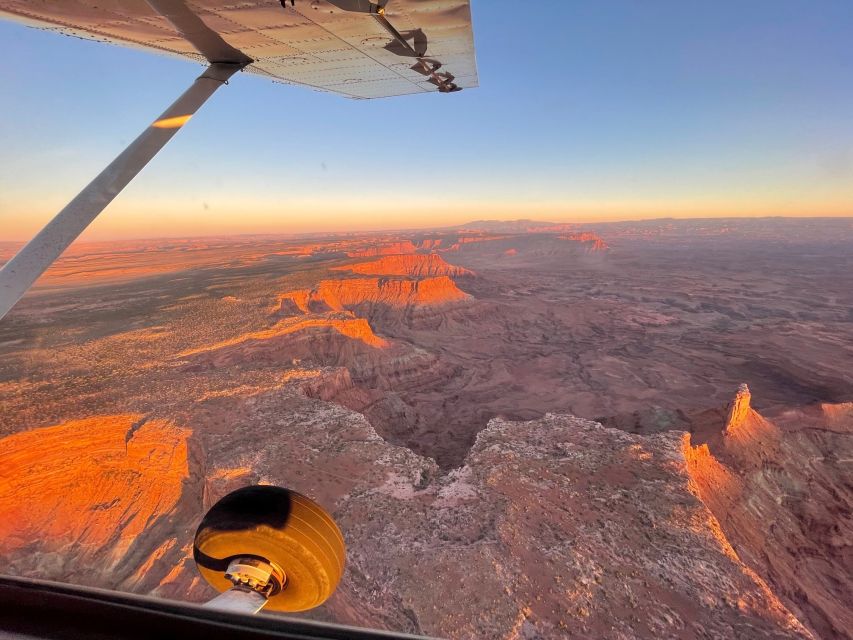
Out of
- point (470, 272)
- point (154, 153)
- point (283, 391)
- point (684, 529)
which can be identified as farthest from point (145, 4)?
point (470, 272)

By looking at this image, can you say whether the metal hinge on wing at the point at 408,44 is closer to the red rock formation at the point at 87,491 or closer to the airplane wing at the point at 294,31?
the airplane wing at the point at 294,31

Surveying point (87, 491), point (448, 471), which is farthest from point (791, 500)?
point (87, 491)

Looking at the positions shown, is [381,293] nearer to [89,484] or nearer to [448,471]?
[89,484]

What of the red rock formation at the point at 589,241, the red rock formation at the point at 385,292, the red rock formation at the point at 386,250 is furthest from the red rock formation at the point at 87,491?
the red rock formation at the point at 589,241

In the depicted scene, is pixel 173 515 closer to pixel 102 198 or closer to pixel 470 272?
pixel 102 198

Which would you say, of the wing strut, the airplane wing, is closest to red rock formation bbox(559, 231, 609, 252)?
the airplane wing

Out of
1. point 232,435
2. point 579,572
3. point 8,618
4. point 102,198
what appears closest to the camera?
point 8,618

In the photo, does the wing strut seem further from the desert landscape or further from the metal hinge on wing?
the desert landscape
